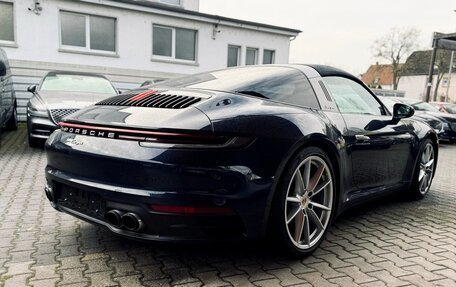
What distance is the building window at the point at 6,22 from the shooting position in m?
11.4

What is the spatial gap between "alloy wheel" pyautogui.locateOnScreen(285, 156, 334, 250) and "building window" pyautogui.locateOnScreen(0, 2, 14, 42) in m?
11.8

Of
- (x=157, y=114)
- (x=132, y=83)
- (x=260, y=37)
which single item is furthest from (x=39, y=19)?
(x=157, y=114)

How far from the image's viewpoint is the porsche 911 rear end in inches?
85.8

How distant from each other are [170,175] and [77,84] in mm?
6588

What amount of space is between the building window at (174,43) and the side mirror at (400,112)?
11.5 metres

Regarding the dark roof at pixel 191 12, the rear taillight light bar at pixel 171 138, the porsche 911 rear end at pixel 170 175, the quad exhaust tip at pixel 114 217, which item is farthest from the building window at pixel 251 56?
the quad exhaust tip at pixel 114 217

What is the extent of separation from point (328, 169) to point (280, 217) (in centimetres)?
64

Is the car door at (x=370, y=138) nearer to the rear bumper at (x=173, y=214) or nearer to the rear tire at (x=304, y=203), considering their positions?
the rear tire at (x=304, y=203)

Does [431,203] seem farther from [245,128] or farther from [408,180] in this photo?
[245,128]

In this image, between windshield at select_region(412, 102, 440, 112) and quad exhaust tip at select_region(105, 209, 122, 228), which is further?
windshield at select_region(412, 102, 440, 112)

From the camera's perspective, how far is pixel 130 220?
224 centimetres

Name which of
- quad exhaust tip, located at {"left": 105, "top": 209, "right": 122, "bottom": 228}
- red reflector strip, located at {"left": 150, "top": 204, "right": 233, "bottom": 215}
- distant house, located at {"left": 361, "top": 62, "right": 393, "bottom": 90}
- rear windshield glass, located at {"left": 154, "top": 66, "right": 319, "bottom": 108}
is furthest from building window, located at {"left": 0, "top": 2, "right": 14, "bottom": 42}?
distant house, located at {"left": 361, "top": 62, "right": 393, "bottom": 90}

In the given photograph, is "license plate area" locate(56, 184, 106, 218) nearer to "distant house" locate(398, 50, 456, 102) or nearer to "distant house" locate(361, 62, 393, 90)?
"distant house" locate(398, 50, 456, 102)

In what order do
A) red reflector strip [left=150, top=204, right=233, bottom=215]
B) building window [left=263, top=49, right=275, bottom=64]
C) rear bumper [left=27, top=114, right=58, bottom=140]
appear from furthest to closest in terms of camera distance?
building window [left=263, top=49, right=275, bottom=64]
rear bumper [left=27, top=114, right=58, bottom=140]
red reflector strip [left=150, top=204, right=233, bottom=215]
